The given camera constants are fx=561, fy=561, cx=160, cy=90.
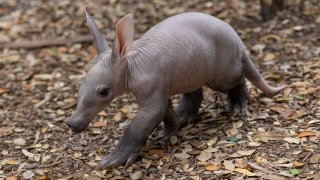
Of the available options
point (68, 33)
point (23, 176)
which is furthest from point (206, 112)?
point (68, 33)

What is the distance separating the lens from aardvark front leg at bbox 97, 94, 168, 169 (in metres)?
4.07

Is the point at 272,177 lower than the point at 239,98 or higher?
lower

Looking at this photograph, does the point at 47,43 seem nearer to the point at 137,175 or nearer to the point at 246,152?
the point at 137,175

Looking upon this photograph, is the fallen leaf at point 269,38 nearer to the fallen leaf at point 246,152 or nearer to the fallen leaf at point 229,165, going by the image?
the fallen leaf at point 246,152

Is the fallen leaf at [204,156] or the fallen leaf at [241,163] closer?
the fallen leaf at [241,163]

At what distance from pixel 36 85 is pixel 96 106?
6.73 ft

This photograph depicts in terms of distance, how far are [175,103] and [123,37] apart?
59.1 inches

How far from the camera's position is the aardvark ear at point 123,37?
12.8 ft

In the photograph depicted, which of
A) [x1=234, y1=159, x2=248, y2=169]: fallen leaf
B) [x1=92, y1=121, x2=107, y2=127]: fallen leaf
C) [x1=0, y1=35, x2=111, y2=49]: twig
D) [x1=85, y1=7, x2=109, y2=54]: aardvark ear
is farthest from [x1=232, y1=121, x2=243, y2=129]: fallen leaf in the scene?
[x1=0, y1=35, x2=111, y2=49]: twig

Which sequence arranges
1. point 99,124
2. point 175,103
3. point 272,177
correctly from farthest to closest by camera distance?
point 175,103 → point 99,124 → point 272,177

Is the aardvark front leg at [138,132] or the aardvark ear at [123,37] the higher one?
the aardvark ear at [123,37]

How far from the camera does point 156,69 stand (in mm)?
4051

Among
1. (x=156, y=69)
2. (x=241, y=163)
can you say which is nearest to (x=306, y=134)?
(x=241, y=163)

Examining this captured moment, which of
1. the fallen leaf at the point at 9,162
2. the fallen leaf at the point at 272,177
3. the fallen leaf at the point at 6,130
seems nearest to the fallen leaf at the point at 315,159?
the fallen leaf at the point at 272,177
